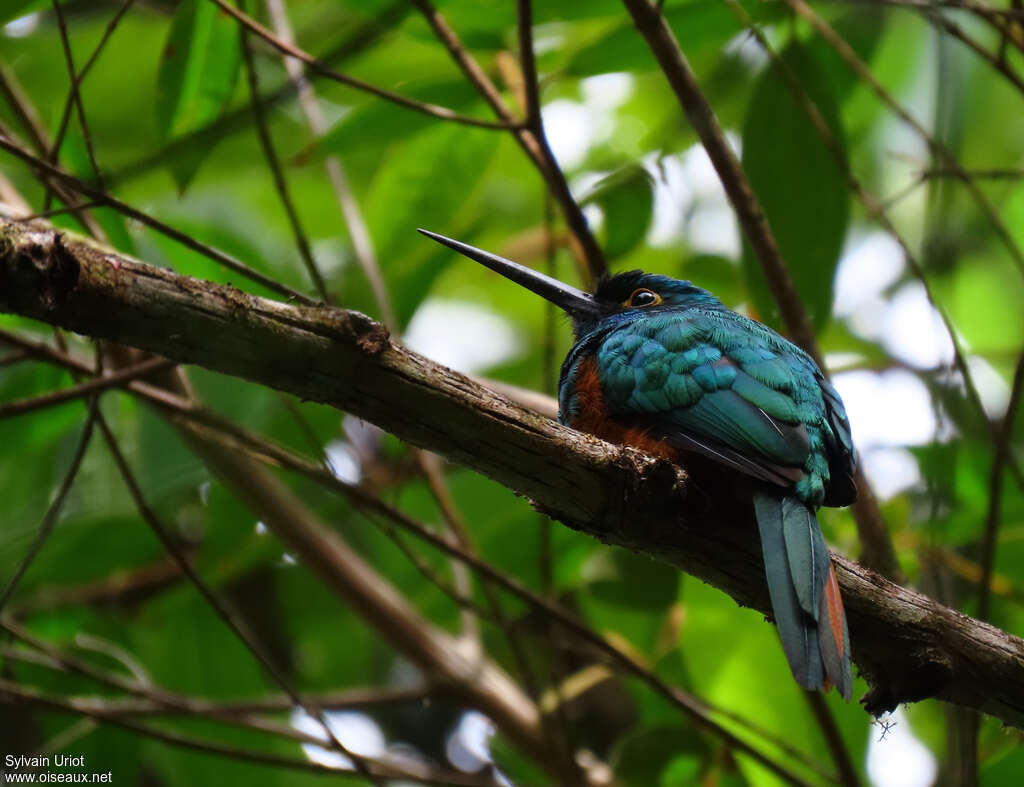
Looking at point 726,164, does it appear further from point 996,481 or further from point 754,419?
point 996,481

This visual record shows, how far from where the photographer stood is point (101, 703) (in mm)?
3242

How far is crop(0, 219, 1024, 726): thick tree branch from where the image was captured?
138 cm

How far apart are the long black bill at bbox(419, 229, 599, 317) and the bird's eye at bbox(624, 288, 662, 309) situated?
10cm

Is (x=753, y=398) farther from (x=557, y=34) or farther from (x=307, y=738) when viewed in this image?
(x=557, y=34)

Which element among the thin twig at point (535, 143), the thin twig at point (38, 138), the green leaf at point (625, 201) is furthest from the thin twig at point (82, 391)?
the green leaf at point (625, 201)

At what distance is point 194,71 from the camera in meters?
2.82

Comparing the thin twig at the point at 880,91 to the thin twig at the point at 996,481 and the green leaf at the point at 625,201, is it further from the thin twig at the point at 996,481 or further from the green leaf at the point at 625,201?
the green leaf at the point at 625,201

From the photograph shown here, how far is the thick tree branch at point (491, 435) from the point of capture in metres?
1.38

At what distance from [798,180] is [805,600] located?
162 cm

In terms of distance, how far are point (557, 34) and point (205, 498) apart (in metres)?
1.95

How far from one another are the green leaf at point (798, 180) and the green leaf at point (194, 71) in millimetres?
1446

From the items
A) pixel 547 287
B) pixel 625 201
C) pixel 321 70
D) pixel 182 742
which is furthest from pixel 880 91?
pixel 182 742

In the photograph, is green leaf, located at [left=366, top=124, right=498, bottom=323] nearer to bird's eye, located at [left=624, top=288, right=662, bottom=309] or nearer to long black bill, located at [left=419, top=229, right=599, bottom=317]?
long black bill, located at [left=419, top=229, right=599, bottom=317]

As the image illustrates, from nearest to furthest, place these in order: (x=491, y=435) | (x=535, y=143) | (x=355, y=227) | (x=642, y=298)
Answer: (x=491, y=435)
(x=535, y=143)
(x=642, y=298)
(x=355, y=227)
